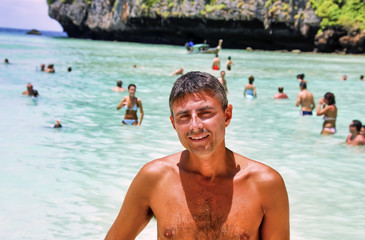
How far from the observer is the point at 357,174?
7.29 meters

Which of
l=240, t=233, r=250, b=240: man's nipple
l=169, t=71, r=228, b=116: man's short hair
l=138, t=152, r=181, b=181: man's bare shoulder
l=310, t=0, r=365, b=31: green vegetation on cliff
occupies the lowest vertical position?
l=240, t=233, r=250, b=240: man's nipple

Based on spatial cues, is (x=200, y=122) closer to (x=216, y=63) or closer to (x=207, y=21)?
(x=216, y=63)

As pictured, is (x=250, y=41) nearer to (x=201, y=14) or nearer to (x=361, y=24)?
(x=201, y=14)

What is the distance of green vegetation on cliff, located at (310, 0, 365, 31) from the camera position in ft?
144

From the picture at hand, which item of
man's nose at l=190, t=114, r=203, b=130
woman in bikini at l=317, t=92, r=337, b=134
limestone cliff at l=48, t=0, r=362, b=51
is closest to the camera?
man's nose at l=190, t=114, r=203, b=130

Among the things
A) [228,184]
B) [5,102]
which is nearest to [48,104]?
[5,102]

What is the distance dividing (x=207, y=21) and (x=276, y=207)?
2042 inches

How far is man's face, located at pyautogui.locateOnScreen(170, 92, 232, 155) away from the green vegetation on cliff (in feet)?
148

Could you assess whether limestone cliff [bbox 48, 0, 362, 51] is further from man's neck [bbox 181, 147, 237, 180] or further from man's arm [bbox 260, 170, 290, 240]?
man's arm [bbox 260, 170, 290, 240]

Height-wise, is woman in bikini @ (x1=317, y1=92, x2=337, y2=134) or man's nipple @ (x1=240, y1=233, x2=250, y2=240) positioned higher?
man's nipple @ (x1=240, y1=233, x2=250, y2=240)

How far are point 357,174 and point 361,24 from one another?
131 ft

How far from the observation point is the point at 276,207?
71.2 inches

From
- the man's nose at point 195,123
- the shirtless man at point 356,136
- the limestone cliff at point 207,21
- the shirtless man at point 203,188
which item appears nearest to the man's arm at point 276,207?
Result: the shirtless man at point 203,188

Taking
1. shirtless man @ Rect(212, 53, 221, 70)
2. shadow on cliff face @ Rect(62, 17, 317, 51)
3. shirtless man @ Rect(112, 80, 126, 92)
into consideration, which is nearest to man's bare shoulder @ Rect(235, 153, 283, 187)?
shirtless man @ Rect(112, 80, 126, 92)
